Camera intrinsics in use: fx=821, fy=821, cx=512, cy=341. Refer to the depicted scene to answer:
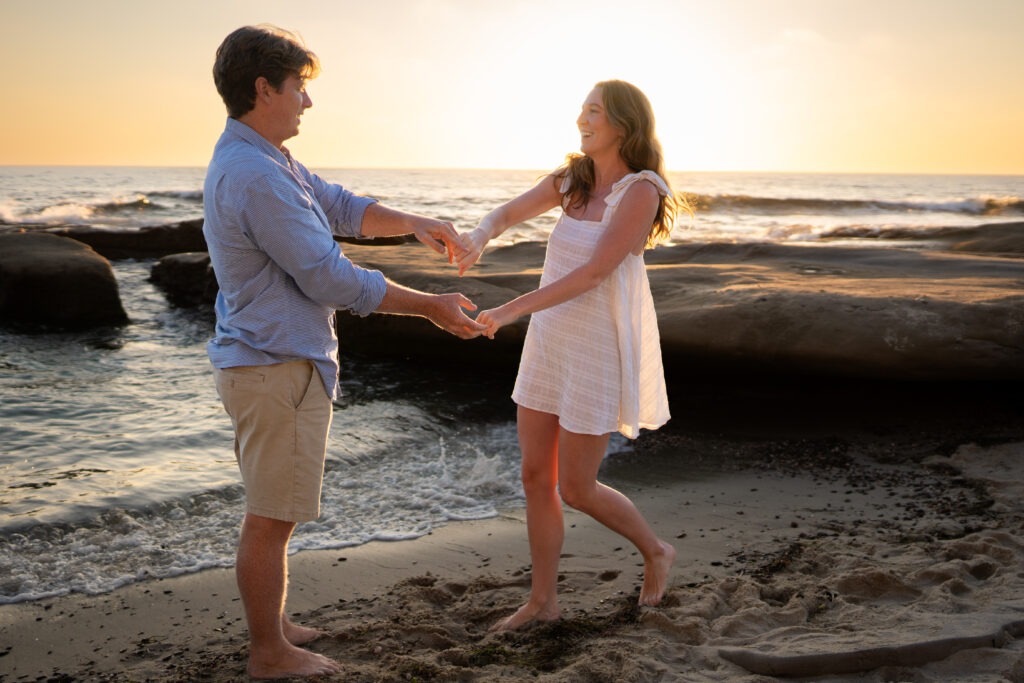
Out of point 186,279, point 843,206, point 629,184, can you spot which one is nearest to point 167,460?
point 629,184

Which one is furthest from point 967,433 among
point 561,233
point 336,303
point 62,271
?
point 62,271

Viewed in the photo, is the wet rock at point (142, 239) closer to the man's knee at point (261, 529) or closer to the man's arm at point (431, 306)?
the man's arm at point (431, 306)

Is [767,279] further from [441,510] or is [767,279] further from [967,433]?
[441,510]

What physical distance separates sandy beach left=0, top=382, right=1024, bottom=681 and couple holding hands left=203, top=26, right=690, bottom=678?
0.24 m

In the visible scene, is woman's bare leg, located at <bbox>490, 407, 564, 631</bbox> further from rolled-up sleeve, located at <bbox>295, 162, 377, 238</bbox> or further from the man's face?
the man's face

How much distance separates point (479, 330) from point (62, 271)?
28.8 ft

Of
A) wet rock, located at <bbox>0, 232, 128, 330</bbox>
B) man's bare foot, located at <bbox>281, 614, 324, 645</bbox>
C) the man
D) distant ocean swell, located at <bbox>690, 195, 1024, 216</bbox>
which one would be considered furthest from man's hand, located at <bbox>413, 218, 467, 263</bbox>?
distant ocean swell, located at <bbox>690, 195, 1024, 216</bbox>

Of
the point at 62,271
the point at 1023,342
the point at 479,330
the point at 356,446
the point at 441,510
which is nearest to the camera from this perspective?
the point at 479,330

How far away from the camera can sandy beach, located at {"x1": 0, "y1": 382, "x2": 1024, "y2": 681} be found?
8.64 ft

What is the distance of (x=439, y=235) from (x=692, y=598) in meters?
1.75

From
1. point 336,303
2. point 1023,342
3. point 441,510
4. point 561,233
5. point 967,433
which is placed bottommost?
point 441,510

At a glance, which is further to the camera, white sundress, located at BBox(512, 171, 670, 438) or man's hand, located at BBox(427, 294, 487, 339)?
white sundress, located at BBox(512, 171, 670, 438)

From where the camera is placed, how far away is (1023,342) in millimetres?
5223

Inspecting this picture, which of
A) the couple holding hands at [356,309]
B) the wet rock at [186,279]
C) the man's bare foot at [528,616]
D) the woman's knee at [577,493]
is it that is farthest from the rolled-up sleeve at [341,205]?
the wet rock at [186,279]
